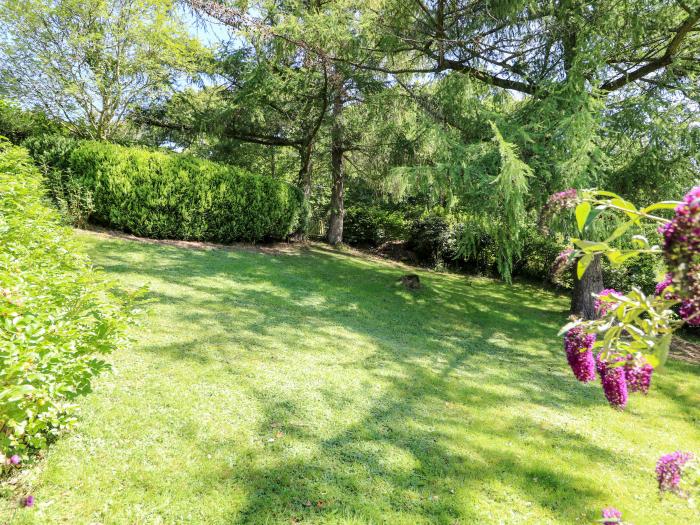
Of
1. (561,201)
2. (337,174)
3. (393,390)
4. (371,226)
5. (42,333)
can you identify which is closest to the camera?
(561,201)

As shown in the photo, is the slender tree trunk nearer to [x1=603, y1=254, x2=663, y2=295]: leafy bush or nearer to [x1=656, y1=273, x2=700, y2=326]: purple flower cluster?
[x1=603, y1=254, x2=663, y2=295]: leafy bush

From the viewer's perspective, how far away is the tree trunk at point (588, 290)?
23.8ft

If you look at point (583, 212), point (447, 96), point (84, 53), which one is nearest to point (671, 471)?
point (583, 212)

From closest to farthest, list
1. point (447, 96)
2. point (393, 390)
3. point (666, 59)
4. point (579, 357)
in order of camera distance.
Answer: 1. point (579, 357)
2. point (393, 390)
3. point (666, 59)
4. point (447, 96)

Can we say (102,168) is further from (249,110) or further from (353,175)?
(353,175)

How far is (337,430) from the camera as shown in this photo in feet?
9.80

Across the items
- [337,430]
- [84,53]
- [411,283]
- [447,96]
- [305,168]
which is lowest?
[337,430]

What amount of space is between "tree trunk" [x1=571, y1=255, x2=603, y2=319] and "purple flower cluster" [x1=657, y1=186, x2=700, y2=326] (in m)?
7.34

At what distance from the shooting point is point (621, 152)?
7.11 meters

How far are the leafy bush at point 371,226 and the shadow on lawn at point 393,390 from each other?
5.25 metres

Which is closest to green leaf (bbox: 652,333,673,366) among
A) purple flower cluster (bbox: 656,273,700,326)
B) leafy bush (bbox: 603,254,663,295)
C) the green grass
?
purple flower cluster (bbox: 656,273,700,326)

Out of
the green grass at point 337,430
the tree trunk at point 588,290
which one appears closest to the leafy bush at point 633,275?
the tree trunk at point 588,290

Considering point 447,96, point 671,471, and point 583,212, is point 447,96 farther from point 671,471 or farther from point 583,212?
point 671,471

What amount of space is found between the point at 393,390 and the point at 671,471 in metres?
2.68
